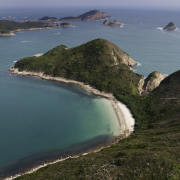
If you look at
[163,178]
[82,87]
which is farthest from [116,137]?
[82,87]

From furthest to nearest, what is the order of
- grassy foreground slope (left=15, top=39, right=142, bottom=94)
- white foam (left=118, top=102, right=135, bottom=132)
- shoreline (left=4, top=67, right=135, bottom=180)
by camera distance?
1. grassy foreground slope (left=15, top=39, right=142, bottom=94)
2. white foam (left=118, top=102, right=135, bottom=132)
3. shoreline (left=4, top=67, right=135, bottom=180)

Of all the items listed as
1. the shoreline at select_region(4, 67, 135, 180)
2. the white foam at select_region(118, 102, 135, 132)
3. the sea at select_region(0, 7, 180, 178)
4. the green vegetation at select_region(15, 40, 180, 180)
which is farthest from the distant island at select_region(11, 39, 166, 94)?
the white foam at select_region(118, 102, 135, 132)

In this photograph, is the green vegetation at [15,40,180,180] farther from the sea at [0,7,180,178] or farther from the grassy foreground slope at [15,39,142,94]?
the sea at [0,7,180,178]

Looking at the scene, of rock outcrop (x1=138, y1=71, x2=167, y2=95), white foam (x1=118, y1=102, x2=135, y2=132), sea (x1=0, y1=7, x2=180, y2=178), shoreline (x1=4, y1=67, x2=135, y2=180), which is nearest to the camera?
sea (x1=0, y1=7, x2=180, y2=178)

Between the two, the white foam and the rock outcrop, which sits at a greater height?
the rock outcrop

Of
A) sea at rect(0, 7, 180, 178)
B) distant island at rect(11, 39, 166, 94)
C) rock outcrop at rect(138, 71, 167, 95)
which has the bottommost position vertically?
sea at rect(0, 7, 180, 178)

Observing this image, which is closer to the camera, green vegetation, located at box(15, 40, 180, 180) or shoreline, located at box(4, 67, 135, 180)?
green vegetation, located at box(15, 40, 180, 180)

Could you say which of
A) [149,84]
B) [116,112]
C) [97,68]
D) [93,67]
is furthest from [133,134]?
[93,67]

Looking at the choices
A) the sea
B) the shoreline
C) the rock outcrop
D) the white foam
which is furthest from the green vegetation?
the sea
